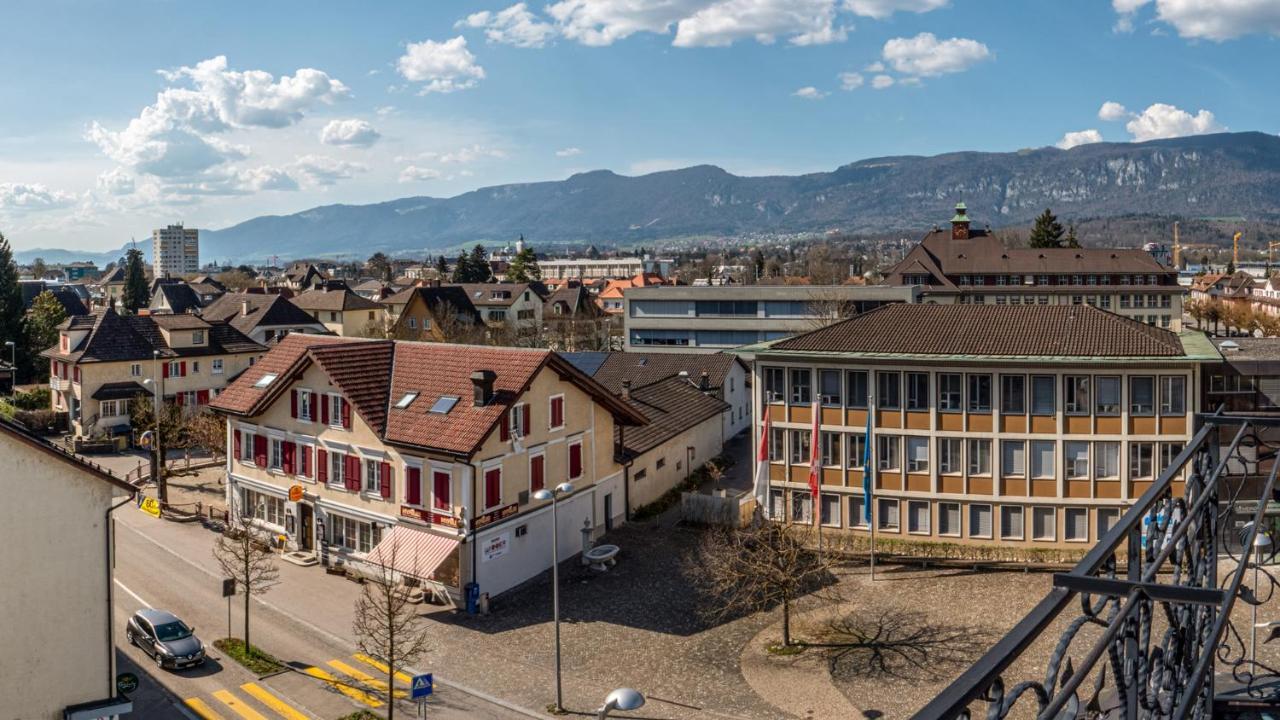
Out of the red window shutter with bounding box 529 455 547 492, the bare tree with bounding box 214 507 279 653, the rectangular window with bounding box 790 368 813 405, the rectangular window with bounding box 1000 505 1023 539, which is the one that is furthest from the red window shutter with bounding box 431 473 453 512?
the rectangular window with bounding box 1000 505 1023 539

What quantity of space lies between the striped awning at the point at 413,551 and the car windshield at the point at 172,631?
594 cm

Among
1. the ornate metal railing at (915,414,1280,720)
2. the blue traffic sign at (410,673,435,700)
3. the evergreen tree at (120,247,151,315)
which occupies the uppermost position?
the evergreen tree at (120,247,151,315)

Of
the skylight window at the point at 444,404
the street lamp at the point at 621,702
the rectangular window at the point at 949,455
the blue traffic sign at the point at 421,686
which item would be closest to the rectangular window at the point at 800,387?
the rectangular window at the point at 949,455

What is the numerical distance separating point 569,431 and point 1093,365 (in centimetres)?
1990

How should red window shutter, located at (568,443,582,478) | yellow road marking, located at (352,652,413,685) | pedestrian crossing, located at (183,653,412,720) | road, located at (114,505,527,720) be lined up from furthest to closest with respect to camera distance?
red window shutter, located at (568,443,582,478), yellow road marking, located at (352,652,413,685), road, located at (114,505,527,720), pedestrian crossing, located at (183,653,412,720)

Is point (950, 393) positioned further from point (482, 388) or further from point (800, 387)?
point (482, 388)

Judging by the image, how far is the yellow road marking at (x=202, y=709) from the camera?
24.2 m

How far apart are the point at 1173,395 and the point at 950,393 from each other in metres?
7.96

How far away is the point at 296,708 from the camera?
2477 cm

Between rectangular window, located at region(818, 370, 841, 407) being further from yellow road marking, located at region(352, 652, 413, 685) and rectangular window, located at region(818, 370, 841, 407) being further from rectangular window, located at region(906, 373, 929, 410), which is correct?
yellow road marking, located at region(352, 652, 413, 685)

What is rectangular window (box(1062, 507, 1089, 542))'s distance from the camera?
37.3 m

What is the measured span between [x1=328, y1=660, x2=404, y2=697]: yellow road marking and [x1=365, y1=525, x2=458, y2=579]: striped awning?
3.87m

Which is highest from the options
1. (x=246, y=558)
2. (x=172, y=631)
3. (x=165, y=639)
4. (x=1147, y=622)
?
(x=1147, y=622)

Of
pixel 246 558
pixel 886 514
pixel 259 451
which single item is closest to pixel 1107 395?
pixel 886 514
